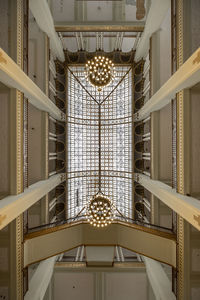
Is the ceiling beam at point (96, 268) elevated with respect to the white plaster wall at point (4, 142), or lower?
lower

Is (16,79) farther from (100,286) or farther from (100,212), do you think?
(100,286)

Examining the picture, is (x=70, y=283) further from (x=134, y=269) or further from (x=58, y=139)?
(x=58, y=139)

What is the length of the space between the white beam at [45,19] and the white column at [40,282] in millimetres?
9037

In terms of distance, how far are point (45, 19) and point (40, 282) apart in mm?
9184

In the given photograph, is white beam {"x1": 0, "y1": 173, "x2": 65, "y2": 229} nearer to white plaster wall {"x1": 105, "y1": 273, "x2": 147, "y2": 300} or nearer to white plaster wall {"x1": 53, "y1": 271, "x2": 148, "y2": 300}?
white plaster wall {"x1": 53, "y1": 271, "x2": 148, "y2": 300}

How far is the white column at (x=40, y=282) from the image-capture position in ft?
20.4

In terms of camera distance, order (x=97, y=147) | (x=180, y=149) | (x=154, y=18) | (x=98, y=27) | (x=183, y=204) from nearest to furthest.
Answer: (x=183, y=204) < (x=180, y=149) < (x=154, y=18) < (x=98, y=27) < (x=97, y=147)

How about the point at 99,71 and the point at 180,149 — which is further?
the point at 99,71

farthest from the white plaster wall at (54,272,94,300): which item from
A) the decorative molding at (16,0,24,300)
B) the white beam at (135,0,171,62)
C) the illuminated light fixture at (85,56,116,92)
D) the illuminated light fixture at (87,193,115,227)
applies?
the white beam at (135,0,171,62)

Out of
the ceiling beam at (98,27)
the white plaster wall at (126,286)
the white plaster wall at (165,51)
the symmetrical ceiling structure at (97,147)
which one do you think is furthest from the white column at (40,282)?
the ceiling beam at (98,27)

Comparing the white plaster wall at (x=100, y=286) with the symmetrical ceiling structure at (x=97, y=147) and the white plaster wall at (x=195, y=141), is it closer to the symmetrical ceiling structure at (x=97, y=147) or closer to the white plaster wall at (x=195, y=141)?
the symmetrical ceiling structure at (x=97, y=147)

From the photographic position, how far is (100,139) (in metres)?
12.3

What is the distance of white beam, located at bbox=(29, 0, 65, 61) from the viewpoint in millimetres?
6812

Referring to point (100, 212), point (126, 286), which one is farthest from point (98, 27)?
point (126, 286)
